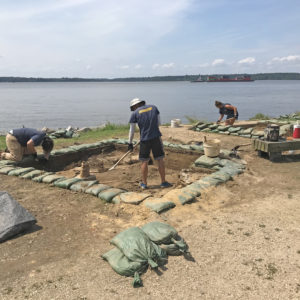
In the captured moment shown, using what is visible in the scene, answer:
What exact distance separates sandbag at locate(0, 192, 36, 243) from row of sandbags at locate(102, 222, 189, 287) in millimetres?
1177

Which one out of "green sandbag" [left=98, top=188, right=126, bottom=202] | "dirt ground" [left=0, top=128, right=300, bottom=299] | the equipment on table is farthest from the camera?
the equipment on table

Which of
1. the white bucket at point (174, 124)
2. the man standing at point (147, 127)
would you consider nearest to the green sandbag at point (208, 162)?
the man standing at point (147, 127)

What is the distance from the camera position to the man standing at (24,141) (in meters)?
6.19

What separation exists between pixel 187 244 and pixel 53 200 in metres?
2.41

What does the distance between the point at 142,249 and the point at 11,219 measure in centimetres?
170

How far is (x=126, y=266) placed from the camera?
2896 mm

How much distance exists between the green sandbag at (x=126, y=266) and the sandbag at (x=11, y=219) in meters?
1.28

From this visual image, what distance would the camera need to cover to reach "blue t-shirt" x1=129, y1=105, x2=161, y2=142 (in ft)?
17.6

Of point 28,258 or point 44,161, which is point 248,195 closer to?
point 28,258

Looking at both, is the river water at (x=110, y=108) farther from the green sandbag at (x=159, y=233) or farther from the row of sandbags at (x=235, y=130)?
the green sandbag at (x=159, y=233)

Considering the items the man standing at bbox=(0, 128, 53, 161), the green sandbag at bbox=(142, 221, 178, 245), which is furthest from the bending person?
the green sandbag at bbox=(142, 221, 178, 245)

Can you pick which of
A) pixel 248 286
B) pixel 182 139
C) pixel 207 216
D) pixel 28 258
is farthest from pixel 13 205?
pixel 182 139

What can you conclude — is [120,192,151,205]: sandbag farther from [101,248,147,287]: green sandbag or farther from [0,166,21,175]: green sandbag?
[0,166,21,175]: green sandbag

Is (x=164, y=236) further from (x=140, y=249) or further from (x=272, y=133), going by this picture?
(x=272, y=133)
